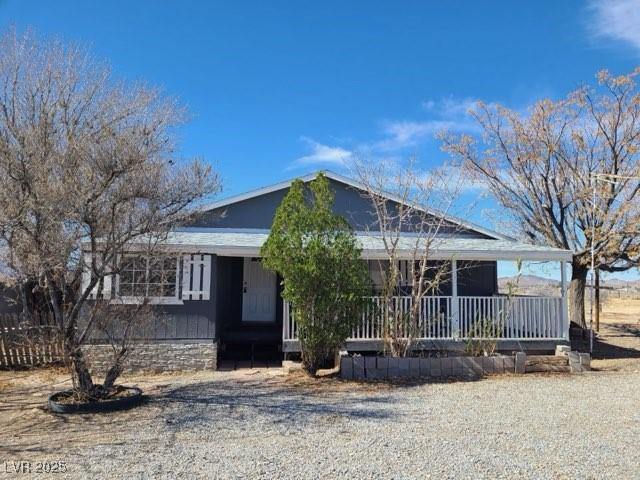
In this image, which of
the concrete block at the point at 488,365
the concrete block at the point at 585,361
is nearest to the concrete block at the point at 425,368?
the concrete block at the point at 488,365

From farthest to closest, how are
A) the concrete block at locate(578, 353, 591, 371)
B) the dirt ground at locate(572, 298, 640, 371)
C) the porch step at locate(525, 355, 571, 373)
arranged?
the dirt ground at locate(572, 298, 640, 371), the concrete block at locate(578, 353, 591, 371), the porch step at locate(525, 355, 571, 373)

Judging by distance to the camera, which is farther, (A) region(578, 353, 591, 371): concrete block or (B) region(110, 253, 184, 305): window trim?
(A) region(578, 353, 591, 371): concrete block

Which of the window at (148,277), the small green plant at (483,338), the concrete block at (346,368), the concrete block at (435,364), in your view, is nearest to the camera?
the window at (148,277)

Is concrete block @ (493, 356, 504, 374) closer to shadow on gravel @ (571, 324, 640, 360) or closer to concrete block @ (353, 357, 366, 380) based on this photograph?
concrete block @ (353, 357, 366, 380)

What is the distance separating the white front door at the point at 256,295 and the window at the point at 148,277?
121 inches

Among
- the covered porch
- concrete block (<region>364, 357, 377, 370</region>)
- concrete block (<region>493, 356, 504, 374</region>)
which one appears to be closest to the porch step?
concrete block (<region>493, 356, 504, 374</region>)

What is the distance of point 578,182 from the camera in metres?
16.1

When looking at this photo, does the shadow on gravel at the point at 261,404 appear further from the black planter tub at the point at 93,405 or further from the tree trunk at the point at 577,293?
the tree trunk at the point at 577,293

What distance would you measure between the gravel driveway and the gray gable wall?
5623mm

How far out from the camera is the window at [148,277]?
7793 millimetres

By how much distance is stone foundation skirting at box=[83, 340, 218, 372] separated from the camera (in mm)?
9688

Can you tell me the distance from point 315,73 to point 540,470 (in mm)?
10528

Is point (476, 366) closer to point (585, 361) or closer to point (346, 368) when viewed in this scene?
point (585, 361)

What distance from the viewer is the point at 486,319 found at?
1059 cm
